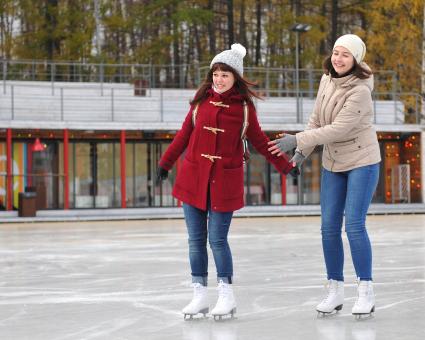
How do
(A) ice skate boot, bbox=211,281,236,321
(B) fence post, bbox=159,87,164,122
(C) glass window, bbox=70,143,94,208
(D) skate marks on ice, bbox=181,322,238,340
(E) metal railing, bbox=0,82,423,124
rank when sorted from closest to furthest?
(D) skate marks on ice, bbox=181,322,238,340, (A) ice skate boot, bbox=211,281,236,321, (E) metal railing, bbox=0,82,423,124, (C) glass window, bbox=70,143,94,208, (B) fence post, bbox=159,87,164,122

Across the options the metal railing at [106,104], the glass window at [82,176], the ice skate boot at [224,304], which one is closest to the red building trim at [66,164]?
the metal railing at [106,104]

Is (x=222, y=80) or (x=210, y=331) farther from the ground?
(x=222, y=80)

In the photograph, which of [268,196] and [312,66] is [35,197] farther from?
[312,66]

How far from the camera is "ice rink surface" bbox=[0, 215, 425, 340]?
645cm

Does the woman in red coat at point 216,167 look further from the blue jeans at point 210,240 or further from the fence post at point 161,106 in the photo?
the fence post at point 161,106

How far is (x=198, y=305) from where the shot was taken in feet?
22.9

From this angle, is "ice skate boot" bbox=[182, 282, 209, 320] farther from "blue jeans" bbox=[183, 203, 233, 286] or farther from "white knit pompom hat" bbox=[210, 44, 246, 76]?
"white knit pompom hat" bbox=[210, 44, 246, 76]

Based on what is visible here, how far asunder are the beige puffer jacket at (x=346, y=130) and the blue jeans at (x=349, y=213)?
0.08 metres

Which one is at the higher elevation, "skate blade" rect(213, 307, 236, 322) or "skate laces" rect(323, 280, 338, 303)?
"skate laces" rect(323, 280, 338, 303)

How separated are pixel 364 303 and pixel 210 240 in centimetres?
112

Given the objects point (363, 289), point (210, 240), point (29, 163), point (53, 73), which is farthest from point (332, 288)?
point (53, 73)

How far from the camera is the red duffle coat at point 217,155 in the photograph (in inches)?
272

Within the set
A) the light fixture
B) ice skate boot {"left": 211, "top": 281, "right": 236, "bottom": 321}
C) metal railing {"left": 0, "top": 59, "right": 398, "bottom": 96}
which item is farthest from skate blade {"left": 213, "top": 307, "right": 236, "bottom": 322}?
metal railing {"left": 0, "top": 59, "right": 398, "bottom": 96}

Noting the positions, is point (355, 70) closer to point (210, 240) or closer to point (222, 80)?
point (222, 80)
